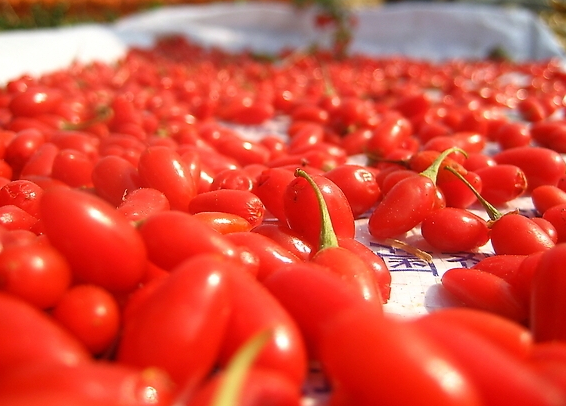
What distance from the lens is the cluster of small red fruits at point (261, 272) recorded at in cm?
53

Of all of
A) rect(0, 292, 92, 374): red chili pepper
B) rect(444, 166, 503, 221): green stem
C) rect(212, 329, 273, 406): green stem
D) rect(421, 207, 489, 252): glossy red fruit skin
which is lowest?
rect(421, 207, 489, 252): glossy red fruit skin

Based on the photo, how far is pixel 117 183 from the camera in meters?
1.20

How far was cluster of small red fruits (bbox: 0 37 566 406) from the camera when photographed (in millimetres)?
529

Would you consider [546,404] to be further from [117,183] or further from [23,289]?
[117,183]

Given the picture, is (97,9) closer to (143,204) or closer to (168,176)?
(168,176)

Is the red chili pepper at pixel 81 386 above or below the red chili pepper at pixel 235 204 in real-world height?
above

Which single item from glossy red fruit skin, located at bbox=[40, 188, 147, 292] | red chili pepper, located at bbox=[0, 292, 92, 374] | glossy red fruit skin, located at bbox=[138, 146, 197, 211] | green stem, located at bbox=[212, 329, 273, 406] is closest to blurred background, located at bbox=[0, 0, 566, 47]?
glossy red fruit skin, located at bbox=[138, 146, 197, 211]

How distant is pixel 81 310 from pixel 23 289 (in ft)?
0.26

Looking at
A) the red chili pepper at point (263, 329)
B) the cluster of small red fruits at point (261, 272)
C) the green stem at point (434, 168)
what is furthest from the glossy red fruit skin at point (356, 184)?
the red chili pepper at point (263, 329)

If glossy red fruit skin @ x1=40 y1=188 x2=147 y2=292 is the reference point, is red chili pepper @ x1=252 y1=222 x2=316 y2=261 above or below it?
below

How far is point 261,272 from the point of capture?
0.84 meters

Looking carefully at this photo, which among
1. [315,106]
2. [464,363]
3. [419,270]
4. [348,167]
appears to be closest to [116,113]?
[315,106]

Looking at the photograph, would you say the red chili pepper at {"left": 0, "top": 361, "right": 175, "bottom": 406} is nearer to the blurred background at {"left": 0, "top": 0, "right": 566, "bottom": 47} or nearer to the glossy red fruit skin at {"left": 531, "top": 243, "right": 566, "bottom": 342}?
the glossy red fruit skin at {"left": 531, "top": 243, "right": 566, "bottom": 342}

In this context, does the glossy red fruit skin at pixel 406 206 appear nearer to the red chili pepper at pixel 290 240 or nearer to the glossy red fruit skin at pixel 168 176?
the red chili pepper at pixel 290 240
